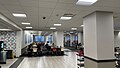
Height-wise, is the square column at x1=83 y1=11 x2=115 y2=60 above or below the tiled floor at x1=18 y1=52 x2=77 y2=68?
above

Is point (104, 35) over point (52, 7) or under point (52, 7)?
under

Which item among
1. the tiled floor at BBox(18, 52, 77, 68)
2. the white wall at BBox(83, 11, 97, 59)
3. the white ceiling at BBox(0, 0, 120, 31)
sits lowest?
the tiled floor at BBox(18, 52, 77, 68)

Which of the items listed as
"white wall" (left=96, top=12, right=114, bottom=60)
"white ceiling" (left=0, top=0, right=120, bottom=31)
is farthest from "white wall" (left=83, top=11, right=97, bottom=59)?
"white ceiling" (left=0, top=0, right=120, bottom=31)

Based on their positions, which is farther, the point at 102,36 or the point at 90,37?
the point at 90,37

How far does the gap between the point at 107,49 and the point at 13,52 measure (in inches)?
350

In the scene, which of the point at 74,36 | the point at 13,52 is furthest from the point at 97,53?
the point at 74,36

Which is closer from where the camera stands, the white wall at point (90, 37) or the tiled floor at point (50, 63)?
the white wall at point (90, 37)

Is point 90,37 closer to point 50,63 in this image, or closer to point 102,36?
point 102,36

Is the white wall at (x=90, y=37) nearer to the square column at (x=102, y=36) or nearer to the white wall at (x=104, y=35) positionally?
the square column at (x=102, y=36)

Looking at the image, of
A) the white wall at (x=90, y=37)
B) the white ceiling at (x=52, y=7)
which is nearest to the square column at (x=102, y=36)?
the white wall at (x=90, y=37)

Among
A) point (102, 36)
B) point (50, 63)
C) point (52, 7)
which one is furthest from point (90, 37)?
point (50, 63)

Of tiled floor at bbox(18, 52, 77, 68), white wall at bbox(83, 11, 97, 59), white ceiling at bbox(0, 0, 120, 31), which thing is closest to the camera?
white ceiling at bbox(0, 0, 120, 31)

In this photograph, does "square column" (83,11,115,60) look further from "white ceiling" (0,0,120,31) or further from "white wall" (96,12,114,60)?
"white ceiling" (0,0,120,31)

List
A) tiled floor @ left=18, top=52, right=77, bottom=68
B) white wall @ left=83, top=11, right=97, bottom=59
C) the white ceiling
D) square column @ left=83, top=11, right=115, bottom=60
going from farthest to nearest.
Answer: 1. tiled floor @ left=18, top=52, right=77, bottom=68
2. white wall @ left=83, top=11, right=97, bottom=59
3. square column @ left=83, top=11, right=115, bottom=60
4. the white ceiling
